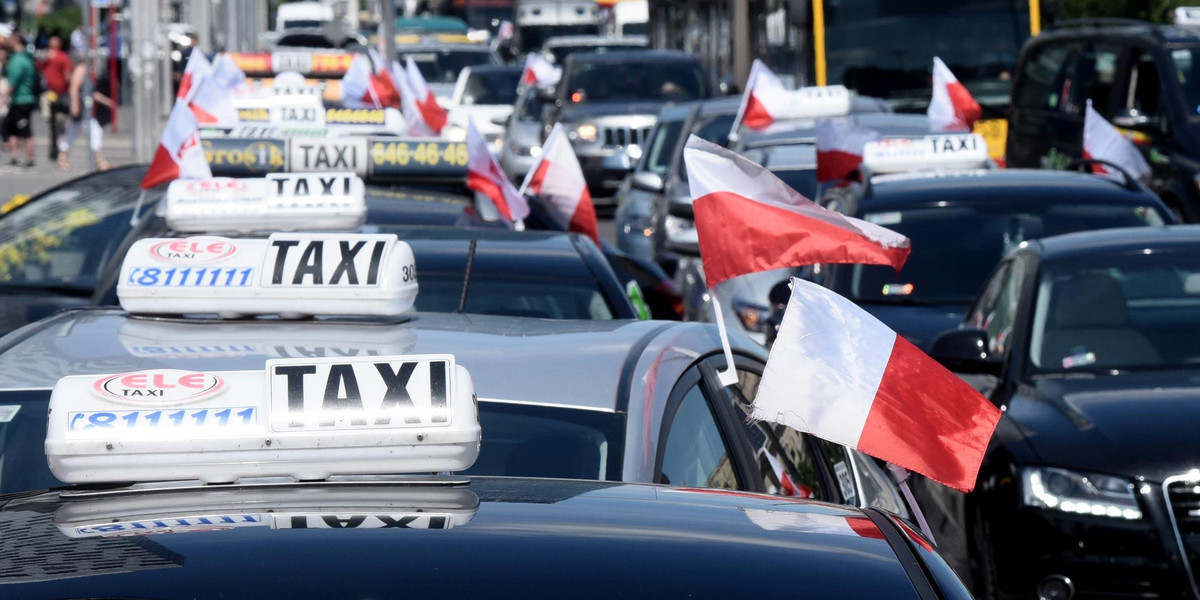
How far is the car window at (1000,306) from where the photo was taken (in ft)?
22.3

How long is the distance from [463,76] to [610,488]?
2402 centimetres

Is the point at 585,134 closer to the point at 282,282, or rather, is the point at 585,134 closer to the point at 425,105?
the point at 425,105

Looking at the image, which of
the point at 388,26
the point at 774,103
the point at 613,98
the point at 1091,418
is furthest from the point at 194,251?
→ the point at 388,26

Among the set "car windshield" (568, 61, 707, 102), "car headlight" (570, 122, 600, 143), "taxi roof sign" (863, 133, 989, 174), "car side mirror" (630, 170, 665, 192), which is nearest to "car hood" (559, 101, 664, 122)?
"car headlight" (570, 122, 600, 143)

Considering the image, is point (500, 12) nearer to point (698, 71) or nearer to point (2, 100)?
point (2, 100)

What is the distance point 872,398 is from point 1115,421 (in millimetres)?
2330

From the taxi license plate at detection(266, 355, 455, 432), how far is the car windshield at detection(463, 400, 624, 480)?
2.79ft

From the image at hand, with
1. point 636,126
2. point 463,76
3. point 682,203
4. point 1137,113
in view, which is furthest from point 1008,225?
point 463,76

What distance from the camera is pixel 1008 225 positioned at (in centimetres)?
874

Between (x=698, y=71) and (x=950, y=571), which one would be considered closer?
(x=950, y=571)

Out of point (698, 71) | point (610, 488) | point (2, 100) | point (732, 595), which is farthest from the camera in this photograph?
point (2, 100)

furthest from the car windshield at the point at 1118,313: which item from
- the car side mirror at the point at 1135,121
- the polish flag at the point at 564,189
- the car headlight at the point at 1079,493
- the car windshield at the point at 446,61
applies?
the car windshield at the point at 446,61

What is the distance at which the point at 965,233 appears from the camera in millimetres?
8727

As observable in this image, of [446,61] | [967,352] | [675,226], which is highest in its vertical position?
[446,61]
